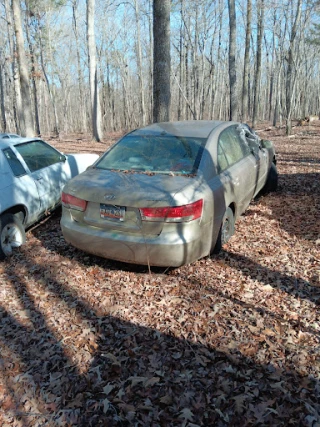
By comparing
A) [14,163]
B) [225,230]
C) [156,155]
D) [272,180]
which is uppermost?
[156,155]

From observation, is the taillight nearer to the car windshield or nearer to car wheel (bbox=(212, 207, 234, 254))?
the car windshield

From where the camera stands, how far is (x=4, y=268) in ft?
14.0

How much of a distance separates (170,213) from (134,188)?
0.55 m

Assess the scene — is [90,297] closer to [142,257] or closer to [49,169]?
[142,257]

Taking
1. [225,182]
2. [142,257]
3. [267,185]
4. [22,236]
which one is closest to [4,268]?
[22,236]

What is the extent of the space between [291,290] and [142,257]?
1.74 metres

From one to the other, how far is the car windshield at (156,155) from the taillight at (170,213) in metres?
0.66

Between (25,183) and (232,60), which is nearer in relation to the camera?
(25,183)

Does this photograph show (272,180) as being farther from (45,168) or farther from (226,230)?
(45,168)

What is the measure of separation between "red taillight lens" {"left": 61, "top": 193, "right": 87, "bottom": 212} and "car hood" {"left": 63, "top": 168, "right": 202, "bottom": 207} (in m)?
0.05

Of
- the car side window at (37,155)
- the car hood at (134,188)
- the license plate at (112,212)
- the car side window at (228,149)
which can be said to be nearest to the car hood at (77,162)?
the car side window at (37,155)

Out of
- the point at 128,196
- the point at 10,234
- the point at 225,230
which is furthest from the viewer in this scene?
the point at 10,234

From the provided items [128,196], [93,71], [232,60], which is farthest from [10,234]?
[93,71]

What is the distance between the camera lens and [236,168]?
4699 millimetres
